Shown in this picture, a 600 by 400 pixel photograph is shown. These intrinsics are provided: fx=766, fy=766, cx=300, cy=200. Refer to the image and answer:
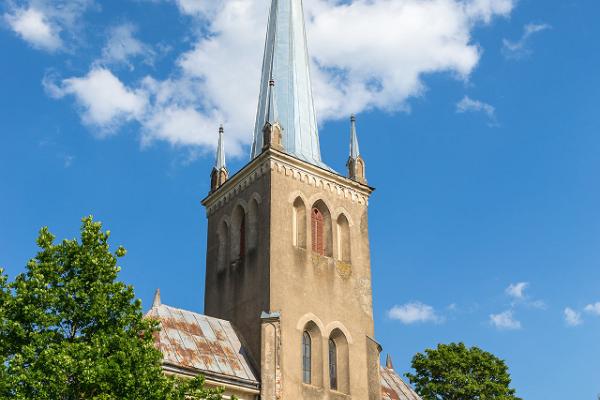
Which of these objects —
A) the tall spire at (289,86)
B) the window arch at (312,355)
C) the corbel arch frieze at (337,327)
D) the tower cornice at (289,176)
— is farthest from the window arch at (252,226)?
the corbel arch frieze at (337,327)

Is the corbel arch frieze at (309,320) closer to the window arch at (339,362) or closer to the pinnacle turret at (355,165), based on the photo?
the window arch at (339,362)

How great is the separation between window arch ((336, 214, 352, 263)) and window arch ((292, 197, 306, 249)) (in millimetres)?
2048

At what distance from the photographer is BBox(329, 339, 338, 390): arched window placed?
30750mm

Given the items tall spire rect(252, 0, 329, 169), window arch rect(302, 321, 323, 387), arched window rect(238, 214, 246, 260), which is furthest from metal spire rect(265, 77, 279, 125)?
window arch rect(302, 321, 323, 387)

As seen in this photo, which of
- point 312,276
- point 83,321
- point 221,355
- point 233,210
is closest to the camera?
point 83,321

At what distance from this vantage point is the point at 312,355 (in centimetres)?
3066

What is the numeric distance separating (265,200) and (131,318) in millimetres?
11807

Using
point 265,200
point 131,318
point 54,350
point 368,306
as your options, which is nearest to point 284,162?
point 265,200

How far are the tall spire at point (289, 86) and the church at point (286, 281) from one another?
0.08 m

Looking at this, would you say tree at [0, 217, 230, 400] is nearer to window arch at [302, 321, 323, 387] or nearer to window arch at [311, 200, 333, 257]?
window arch at [302, 321, 323, 387]

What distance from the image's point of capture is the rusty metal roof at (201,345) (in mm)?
27375

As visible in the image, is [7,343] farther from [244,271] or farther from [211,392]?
[244,271]

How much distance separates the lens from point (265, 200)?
3216 cm

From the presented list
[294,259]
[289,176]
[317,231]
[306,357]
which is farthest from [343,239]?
[306,357]
